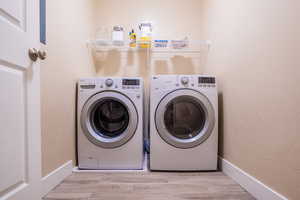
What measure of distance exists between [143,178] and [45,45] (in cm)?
112

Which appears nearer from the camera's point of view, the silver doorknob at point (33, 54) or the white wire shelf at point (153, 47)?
the silver doorknob at point (33, 54)

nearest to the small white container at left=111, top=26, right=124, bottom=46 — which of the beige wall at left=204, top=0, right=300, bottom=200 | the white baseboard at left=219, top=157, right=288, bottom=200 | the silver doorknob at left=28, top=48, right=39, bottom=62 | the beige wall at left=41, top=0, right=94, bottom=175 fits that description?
the beige wall at left=41, top=0, right=94, bottom=175

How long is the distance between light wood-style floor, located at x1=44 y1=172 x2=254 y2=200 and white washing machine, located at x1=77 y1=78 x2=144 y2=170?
95 mm

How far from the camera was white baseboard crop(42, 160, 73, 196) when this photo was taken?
1055 mm

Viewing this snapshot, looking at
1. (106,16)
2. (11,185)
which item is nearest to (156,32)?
(106,16)

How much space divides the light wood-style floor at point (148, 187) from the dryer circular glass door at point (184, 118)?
270 mm

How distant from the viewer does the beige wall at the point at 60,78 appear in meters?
1.10

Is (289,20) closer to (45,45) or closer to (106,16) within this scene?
(45,45)

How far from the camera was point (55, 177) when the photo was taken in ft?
3.82

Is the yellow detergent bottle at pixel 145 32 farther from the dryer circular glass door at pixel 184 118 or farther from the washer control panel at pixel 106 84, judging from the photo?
the dryer circular glass door at pixel 184 118

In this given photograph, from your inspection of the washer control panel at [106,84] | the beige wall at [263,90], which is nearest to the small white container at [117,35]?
the washer control panel at [106,84]

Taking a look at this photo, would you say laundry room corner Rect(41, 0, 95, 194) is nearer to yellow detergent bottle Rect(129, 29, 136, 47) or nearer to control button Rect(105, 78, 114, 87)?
control button Rect(105, 78, 114, 87)

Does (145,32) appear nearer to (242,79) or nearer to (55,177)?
(242,79)

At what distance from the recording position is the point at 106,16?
211 cm
